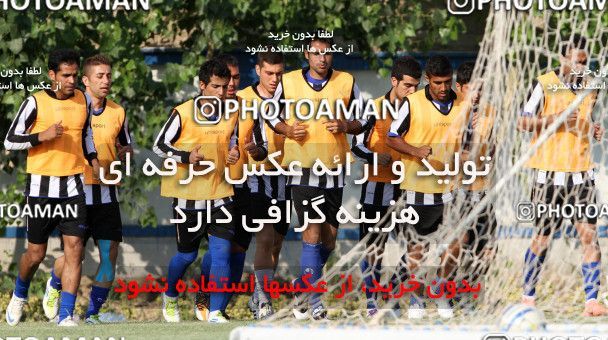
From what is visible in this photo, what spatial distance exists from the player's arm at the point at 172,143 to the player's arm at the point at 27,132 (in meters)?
0.74

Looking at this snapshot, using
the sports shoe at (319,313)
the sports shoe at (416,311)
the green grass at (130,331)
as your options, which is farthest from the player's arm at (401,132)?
the green grass at (130,331)

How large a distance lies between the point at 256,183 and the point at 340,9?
6.10ft

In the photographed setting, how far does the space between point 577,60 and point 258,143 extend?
230 centimetres

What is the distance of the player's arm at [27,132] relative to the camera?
8.98m

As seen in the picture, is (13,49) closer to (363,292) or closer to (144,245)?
(144,245)

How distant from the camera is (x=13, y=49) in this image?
10.9m

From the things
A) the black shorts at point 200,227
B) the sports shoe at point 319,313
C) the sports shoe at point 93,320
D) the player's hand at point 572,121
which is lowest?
the sports shoe at point 93,320

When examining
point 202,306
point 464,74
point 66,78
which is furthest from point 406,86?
point 66,78

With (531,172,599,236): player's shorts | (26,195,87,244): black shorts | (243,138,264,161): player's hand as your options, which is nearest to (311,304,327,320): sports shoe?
(243,138,264,161): player's hand

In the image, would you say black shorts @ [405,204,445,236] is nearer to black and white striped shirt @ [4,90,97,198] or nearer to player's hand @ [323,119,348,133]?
player's hand @ [323,119,348,133]

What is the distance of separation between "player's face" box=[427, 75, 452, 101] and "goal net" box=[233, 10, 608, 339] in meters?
0.56

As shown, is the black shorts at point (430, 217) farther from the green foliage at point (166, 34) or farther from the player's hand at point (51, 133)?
the player's hand at point (51, 133)

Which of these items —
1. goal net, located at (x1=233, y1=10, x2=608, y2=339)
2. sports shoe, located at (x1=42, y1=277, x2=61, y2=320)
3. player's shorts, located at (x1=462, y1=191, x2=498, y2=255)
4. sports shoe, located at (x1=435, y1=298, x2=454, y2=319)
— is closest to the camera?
goal net, located at (x1=233, y1=10, x2=608, y2=339)

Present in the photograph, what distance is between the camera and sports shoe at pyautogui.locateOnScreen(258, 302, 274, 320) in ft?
32.4
